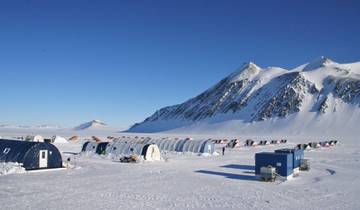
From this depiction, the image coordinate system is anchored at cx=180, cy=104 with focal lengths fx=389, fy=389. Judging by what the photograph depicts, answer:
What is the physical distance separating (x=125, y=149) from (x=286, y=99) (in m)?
128

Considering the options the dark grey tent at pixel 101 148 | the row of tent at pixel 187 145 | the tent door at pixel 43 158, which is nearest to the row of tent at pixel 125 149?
the dark grey tent at pixel 101 148

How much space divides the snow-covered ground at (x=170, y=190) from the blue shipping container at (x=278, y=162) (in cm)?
89

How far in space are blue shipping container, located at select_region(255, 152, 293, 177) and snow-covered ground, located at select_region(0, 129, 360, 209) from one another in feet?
2.91

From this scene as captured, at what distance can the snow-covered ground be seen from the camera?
1714cm

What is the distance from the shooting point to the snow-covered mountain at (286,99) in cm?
14338

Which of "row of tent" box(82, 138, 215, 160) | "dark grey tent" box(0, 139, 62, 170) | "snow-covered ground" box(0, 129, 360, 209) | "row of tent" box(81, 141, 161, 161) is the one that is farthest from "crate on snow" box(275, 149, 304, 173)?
"dark grey tent" box(0, 139, 62, 170)

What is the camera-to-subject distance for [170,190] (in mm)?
20812

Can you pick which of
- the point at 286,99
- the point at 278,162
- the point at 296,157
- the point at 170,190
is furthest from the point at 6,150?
the point at 286,99

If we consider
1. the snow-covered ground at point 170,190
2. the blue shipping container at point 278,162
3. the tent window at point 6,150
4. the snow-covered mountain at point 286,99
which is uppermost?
the snow-covered mountain at point 286,99

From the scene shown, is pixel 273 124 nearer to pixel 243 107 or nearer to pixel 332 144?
pixel 243 107

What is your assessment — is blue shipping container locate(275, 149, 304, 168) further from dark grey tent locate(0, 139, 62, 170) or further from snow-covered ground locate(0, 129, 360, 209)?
dark grey tent locate(0, 139, 62, 170)

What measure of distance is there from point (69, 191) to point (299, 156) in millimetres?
18770

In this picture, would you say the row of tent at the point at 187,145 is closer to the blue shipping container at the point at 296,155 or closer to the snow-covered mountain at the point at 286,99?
the blue shipping container at the point at 296,155

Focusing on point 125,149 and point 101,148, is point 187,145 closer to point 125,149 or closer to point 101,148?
point 125,149
